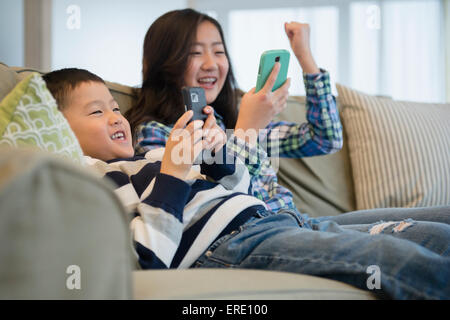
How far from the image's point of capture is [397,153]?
5.03 feet

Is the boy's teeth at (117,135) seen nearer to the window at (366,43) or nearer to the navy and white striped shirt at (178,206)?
the navy and white striped shirt at (178,206)

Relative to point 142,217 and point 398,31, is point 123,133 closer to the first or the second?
point 142,217

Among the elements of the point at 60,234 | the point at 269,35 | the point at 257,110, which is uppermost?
the point at 269,35

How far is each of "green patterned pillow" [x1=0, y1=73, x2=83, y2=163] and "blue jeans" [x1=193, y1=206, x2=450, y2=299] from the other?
30cm

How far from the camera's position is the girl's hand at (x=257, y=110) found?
1158mm

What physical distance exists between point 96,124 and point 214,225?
36 centimetres

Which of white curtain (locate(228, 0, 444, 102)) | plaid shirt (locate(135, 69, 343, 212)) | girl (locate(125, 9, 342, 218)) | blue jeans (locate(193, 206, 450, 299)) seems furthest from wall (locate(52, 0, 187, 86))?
blue jeans (locate(193, 206, 450, 299))

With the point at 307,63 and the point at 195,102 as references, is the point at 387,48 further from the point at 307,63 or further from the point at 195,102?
the point at 195,102

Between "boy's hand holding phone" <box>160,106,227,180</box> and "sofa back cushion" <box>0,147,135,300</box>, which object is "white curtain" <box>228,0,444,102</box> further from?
"sofa back cushion" <box>0,147,135,300</box>

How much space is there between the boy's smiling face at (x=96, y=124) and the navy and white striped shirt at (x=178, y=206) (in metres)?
0.04

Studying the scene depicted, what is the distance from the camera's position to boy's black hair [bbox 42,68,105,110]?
1003 mm

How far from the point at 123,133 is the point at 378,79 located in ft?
10.2

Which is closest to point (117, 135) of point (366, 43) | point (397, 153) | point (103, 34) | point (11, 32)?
point (397, 153)

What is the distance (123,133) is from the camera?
3.39 ft
